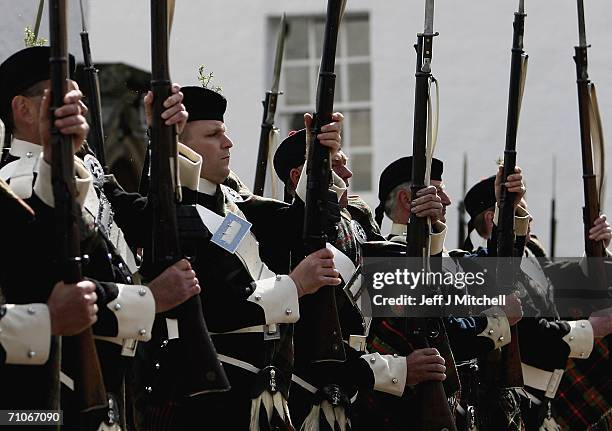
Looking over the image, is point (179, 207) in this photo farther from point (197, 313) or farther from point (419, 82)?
point (419, 82)

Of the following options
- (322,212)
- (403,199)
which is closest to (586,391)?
(403,199)

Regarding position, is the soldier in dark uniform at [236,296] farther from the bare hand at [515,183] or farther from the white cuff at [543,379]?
the white cuff at [543,379]

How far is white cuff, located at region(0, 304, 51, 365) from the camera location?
3709mm

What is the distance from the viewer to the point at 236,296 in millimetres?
4555

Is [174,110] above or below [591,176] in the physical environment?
below

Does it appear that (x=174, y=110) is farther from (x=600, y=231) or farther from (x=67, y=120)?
(x=600, y=231)

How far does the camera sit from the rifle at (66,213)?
3.74 m

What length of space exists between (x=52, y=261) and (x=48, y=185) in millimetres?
212

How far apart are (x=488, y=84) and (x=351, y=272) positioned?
301 inches

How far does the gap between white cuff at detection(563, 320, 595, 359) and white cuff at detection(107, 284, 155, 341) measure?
2.84m

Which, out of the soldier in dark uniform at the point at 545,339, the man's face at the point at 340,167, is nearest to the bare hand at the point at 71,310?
Answer: the man's face at the point at 340,167

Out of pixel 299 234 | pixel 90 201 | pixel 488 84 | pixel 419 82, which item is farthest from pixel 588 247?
pixel 488 84

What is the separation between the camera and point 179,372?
4.29m

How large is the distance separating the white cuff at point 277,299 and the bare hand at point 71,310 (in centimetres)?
92
